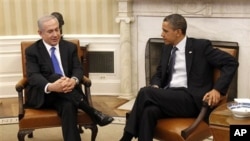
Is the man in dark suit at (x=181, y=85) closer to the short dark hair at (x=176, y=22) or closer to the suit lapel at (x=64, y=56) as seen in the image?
the short dark hair at (x=176, y=22)

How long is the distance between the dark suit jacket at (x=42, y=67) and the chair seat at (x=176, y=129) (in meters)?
0.85

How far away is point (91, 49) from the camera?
5312mm

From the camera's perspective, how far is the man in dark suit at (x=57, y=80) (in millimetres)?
3350

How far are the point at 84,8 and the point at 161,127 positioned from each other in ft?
8.45

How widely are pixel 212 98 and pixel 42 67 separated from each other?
141 centimetres

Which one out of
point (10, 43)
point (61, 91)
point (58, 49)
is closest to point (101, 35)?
point (10, 43)

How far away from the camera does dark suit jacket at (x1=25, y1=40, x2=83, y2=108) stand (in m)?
3.44

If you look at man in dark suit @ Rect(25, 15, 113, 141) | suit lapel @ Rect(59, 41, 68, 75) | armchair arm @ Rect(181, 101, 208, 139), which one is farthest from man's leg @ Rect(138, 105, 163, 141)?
suit lapel @ Rect(59, 41, 68, 75)

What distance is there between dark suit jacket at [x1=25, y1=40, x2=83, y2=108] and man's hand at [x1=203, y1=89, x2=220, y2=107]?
3.58ft

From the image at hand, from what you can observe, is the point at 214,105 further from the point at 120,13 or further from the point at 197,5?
the point at 120,13

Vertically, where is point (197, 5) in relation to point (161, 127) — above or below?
above

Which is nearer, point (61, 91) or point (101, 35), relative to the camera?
point (61, 91)

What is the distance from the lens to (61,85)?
333 centimetres

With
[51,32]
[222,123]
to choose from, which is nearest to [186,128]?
[222,123]
